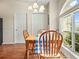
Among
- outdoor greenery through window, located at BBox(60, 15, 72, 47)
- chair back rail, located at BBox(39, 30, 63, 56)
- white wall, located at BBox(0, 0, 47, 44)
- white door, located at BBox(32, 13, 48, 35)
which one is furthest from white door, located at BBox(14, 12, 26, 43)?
chair back rail, located at BBox(39, 30, 63, 56)

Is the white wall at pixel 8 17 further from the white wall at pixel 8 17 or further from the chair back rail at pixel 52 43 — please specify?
the chair back rail at pixel 52 43

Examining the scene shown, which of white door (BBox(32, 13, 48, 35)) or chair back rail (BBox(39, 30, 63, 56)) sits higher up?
white door (BBox(32, 13, 48, 35))

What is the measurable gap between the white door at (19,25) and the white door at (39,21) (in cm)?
66

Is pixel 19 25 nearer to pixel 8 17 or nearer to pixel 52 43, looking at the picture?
pixel 8 17

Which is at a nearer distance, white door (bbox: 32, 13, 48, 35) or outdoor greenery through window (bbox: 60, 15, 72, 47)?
outdoor greenery through window (bbox: 60, 15, 72, 47)

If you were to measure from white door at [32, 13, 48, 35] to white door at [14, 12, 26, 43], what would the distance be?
0.66 metres

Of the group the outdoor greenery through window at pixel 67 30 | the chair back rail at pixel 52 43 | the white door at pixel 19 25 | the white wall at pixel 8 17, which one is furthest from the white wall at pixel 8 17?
the chair back rail at pixel 52 43

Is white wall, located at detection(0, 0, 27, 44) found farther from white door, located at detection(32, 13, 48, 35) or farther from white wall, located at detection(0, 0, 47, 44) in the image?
white door, located at detection(32, 13, 48, 35)

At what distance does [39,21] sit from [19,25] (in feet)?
4.40

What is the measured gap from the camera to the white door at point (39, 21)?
367 inches

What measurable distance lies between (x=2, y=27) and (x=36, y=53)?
4.00m

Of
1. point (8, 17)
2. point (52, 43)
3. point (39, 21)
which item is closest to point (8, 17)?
point (8, 17)

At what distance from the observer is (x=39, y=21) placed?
9344mm

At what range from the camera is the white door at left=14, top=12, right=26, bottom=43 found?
361 inches
